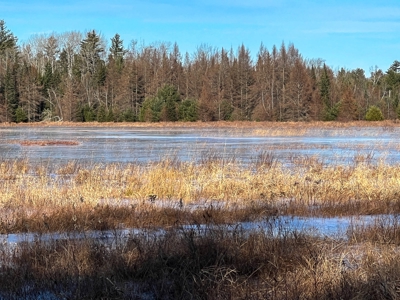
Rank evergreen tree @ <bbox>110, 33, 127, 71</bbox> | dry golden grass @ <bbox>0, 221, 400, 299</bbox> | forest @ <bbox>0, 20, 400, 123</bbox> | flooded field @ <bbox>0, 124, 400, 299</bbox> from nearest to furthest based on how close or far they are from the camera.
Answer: dry golden grass @ <bbox>0, 221, 400, 299</bbox> < flooded field @ <bbox>0, 124, 400, 299</bbox> < forest @ <bbox>0, 20, 400, 123</bbox> < evergreen tree @ <bbox>110, 33, 127, 71</bbox>

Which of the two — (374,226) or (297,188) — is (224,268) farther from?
(297,188)

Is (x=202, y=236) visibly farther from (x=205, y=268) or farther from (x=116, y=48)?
(x=116, y=48)

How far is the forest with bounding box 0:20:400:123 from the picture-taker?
6456 cm

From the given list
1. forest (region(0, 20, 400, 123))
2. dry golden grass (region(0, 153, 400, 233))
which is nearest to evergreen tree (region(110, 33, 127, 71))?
forest (region(0, 20, 400, 123))

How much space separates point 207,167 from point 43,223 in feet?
23.8

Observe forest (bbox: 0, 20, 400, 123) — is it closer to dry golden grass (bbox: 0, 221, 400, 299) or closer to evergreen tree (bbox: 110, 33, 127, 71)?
evergreen tree (bbox: 110, 33, 127, 71)

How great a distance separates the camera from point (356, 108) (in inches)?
2442

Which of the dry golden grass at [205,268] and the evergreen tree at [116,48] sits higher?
the evergreen tree at [116,48]

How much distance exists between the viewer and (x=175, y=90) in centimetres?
6694

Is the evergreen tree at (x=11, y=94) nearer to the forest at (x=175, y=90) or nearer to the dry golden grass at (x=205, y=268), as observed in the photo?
the forest at (x=175, y=90)

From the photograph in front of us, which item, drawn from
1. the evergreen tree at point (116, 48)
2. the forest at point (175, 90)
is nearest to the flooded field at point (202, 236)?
the forest at point (175, 90)

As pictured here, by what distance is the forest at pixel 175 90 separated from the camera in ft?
212

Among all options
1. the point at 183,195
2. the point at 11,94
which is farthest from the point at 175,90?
the point at 183,195

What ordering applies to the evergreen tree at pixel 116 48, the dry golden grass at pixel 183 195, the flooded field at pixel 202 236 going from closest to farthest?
the flooded field at pixel 202 236, the dry golden grass at pixel 183 195, the evergreen tree at pixel 116 48
